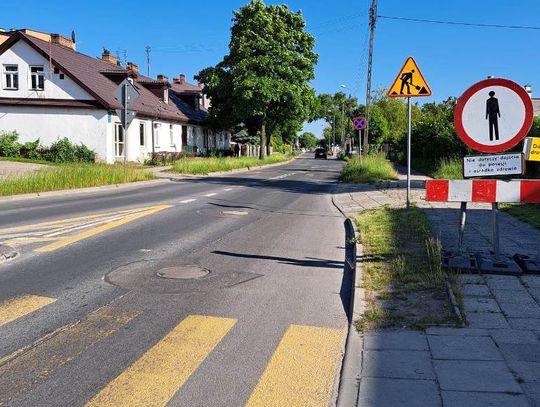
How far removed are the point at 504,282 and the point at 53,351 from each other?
4528mm

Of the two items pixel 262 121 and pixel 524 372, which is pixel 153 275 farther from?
pixel 262 121

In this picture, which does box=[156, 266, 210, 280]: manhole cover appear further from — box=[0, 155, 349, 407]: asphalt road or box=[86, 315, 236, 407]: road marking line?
box=[86, 315, 236, 407]: road marking line

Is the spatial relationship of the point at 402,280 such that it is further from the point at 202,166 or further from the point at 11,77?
the point at 11,77

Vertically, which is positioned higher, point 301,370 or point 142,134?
point 142,134

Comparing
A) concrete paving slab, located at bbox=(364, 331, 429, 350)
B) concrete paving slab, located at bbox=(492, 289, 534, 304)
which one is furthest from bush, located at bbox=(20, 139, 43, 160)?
concrete paving slab, located at bbox=(364, 331, 429, 350)

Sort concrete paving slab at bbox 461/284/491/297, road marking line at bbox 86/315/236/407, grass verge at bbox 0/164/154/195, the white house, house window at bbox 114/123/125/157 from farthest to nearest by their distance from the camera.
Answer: house window at bbox 114/123/125/157 → the white house → grass verge at bbox 0/164/154/195 → concrete paving slab at bbox 461/284/491/297 → road marking line at bbox 86/315/236/407

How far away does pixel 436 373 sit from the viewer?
12.7 feet

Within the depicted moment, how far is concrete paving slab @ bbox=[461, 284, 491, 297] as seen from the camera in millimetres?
5711

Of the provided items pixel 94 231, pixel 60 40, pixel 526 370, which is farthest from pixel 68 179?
pixel 60 40

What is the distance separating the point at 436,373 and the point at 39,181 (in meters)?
17.0

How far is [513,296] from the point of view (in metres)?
5.64

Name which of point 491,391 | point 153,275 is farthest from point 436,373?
point 153,275

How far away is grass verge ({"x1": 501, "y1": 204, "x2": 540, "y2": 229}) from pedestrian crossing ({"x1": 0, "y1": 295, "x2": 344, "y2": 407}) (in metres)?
7.07

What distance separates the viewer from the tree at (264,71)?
151 ft
